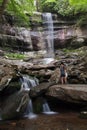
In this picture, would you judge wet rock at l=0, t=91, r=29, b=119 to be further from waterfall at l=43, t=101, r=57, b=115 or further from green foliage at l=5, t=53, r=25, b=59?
green foliage at l=5, t=53, r=25, b=59

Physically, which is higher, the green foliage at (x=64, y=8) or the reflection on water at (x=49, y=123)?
the green foliage at (x=64, y=8)

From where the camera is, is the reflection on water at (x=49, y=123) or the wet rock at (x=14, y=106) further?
the wet rock at (x=14, y=106)

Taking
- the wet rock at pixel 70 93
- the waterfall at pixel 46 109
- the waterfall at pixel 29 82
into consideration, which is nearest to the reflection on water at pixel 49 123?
the wet rock at pixel 70 93

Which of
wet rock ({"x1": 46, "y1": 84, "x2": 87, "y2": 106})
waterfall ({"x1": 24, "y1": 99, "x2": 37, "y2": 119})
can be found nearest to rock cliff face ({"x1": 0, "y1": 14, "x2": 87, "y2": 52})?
waterfall ({"x1": 24, "y1": 99, "x2": 37, "y2": 119})

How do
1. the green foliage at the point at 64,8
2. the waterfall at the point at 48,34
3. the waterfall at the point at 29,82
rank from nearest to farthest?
the waterfall at the point at 29,82
the waterfall at the point at 48,34
the green foliage at the point at 64,8

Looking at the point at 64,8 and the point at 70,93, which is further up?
the point at 64,8

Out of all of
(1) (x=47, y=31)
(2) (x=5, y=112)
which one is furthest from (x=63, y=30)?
(2) (x=5, y=112)

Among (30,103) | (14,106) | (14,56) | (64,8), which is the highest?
(64,8)

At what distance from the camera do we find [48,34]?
3272cm

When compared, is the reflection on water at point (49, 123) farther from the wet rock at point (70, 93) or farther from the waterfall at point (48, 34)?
the waterfall at point (48, 34)

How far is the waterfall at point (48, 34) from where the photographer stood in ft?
103

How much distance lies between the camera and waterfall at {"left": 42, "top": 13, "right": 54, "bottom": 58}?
31453mm

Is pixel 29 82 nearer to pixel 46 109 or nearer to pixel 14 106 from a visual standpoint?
pixel 46 109

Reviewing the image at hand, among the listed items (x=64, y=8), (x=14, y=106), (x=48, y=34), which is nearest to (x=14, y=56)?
(x=48, y=34)
